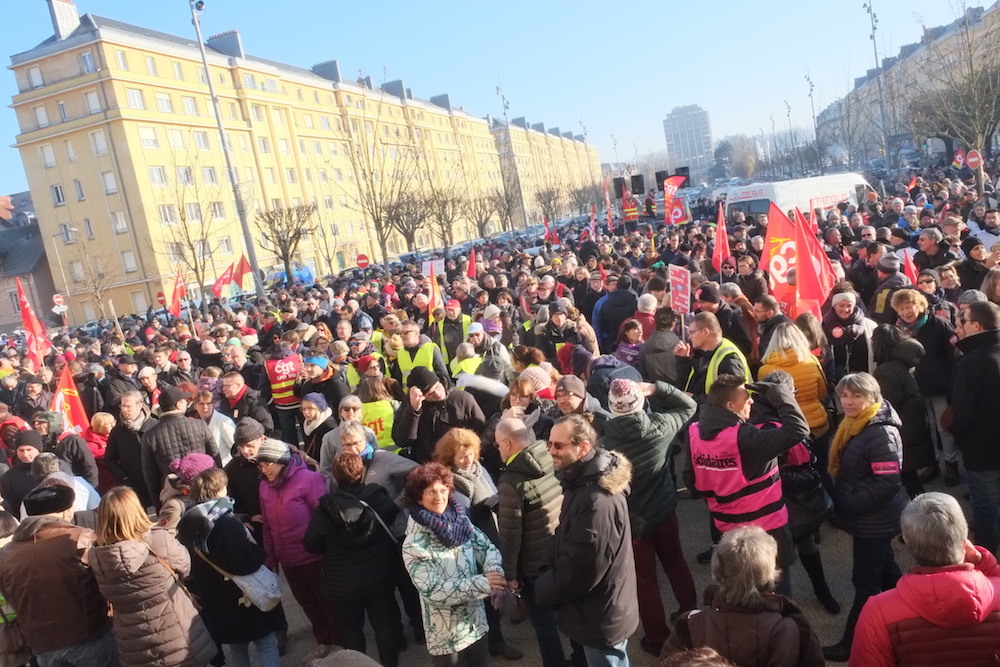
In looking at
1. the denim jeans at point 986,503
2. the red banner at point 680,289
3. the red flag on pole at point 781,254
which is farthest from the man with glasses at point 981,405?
the red flag on pole at point 781,254

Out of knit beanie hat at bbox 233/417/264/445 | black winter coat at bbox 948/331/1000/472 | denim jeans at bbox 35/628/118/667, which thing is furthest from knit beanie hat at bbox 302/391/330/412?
black winter coat at bbox 948/331/1000/472

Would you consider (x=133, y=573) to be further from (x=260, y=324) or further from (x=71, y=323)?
(x=71, y=323)

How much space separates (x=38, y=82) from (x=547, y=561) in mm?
55768

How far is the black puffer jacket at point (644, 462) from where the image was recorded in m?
4.20

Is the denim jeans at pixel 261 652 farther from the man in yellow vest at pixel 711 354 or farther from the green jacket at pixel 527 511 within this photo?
the man in yellow vest at pixel 711 354

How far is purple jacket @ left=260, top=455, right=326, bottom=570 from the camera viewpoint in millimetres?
4578

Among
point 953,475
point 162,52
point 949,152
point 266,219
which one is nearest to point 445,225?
point 266,219

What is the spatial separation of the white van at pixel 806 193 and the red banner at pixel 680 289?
590 inches

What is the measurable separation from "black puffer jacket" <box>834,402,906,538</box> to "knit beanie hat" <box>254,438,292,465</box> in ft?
11.1

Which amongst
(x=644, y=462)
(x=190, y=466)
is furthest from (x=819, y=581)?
(x=190, y=466)

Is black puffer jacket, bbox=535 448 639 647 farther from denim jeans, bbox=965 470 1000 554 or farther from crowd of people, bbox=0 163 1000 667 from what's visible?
denim jeans, bbox=965 470 1000 554

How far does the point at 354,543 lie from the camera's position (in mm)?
4039

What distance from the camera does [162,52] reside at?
47.9 meters

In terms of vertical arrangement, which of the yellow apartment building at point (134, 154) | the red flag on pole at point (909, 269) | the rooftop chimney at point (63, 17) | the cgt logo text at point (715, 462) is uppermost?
the rooftop chimney at point (63, 17)
